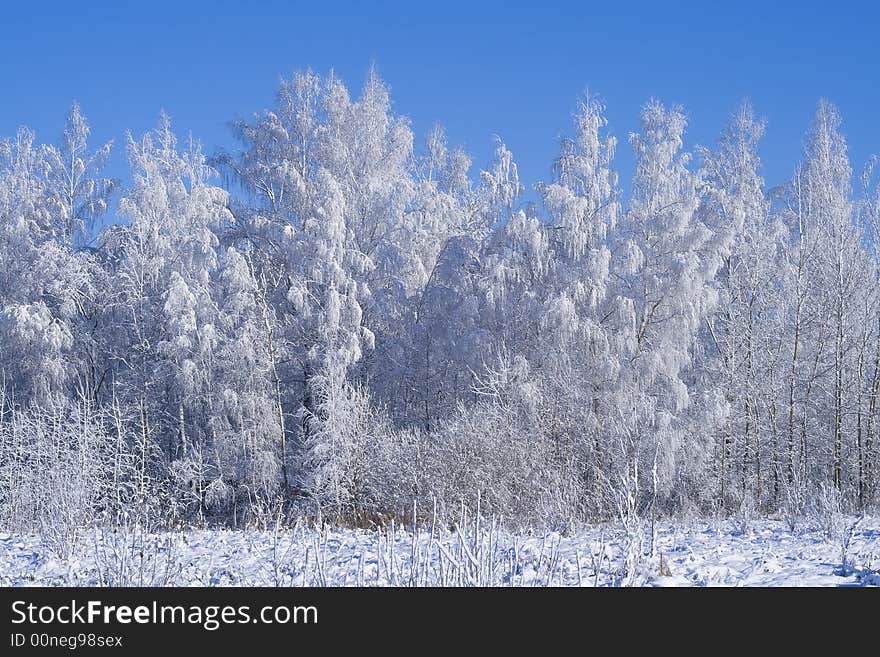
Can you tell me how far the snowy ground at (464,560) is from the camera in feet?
16.5

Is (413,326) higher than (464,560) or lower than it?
higher

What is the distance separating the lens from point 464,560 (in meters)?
4.82

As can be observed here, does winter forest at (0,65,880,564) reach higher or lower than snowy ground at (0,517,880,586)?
higher

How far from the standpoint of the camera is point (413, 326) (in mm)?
20781

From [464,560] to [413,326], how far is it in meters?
16.1

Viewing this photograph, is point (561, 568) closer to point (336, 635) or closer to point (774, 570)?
point (774, 570)

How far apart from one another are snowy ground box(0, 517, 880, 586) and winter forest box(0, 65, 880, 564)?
502 centimetres

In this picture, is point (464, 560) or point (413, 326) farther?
point (413, 326)

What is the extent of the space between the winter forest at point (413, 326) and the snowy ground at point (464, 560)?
502 centimetres

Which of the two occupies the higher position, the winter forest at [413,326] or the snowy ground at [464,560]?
the winter forest at [413,326]

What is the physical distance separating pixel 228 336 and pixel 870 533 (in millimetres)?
14305

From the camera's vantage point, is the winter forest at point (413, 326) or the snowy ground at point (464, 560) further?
the winter forest at point (413, 326)

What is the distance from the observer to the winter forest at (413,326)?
52.1 ft

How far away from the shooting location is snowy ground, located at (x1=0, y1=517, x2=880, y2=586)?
5.03 m
